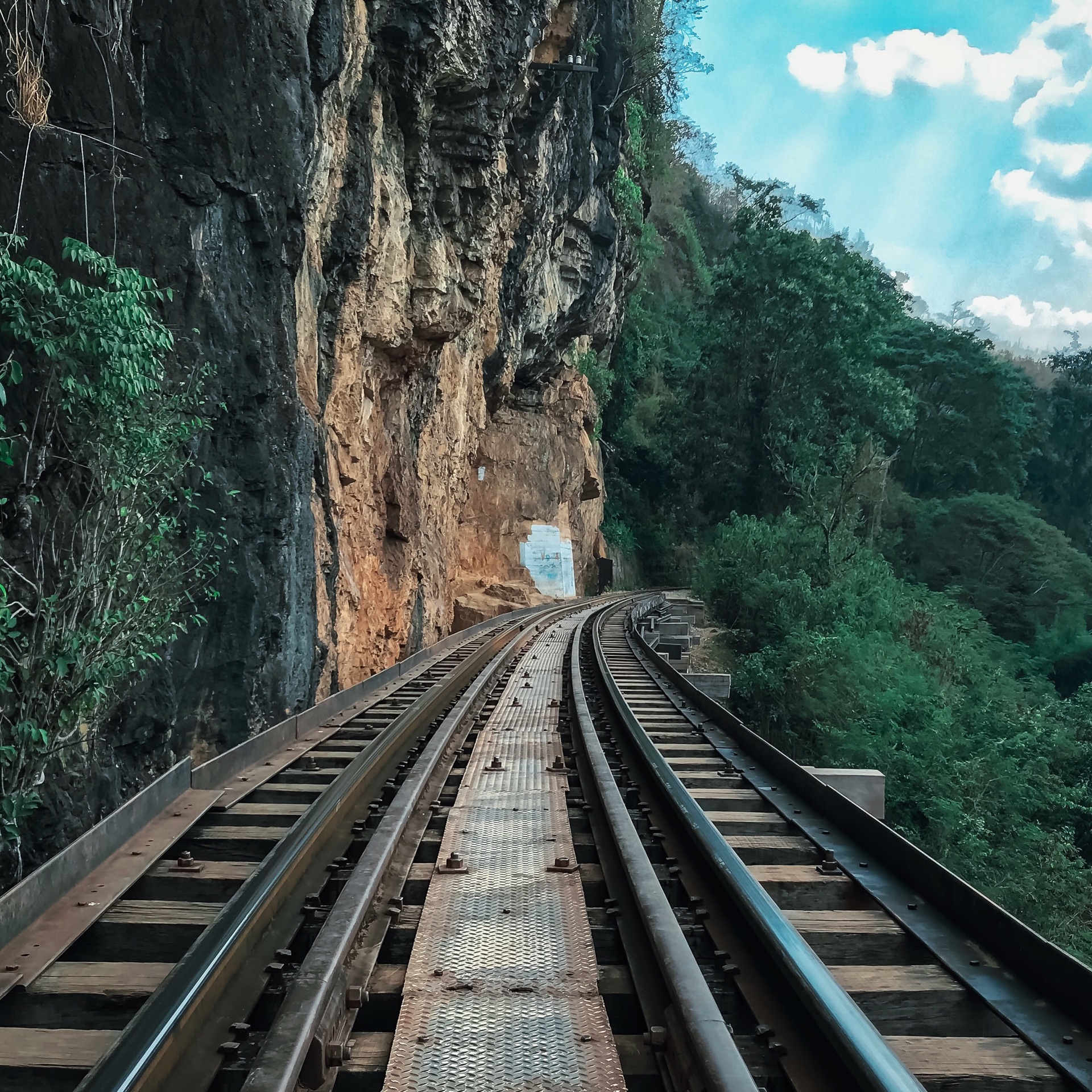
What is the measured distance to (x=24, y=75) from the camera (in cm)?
550

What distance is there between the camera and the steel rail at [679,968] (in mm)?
2148

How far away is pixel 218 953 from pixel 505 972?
0.95m

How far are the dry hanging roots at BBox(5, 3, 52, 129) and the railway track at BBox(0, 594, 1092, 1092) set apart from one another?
4369mm

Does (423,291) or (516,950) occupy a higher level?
(423,291)

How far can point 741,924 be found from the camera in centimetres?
332

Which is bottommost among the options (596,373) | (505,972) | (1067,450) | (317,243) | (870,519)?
(505,972)

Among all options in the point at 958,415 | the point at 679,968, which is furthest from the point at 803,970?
the point at 958,415

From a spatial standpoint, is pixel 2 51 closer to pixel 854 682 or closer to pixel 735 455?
pixel 854 682

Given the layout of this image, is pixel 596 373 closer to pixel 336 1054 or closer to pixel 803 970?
pixel 803 970

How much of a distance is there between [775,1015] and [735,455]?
34.4m

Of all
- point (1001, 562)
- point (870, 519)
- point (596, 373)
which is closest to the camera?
point (870, 519)

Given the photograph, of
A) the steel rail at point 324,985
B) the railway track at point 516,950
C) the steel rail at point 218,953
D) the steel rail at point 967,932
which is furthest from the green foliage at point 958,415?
the steel rail at point 324,985

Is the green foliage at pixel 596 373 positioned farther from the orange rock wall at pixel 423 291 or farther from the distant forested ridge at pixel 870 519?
the orange rock wall at pixel 423 291

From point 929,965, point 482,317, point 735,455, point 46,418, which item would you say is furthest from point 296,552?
point 735,455
